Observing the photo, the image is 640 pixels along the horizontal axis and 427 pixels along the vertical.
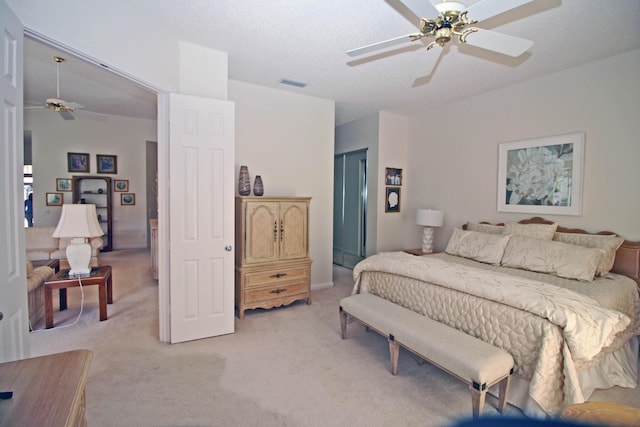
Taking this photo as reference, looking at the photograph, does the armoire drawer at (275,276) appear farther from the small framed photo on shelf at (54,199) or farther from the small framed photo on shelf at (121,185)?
the small framed photo on shelf at (54,199)

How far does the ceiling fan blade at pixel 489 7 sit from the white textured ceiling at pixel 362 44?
62 centimetres

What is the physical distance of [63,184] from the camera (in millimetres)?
6965

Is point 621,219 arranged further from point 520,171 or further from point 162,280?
point 162,280

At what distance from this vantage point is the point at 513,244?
3.42m

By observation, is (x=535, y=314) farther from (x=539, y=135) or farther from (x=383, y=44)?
(x=539, y=135)

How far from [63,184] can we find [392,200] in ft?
23.4

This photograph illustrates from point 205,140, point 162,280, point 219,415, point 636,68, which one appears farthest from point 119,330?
point 636,68

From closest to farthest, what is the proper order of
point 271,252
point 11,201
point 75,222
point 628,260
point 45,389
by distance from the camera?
1. point 45,389
2. point 11,201
3. point 628,260
4. point 75,222
5. point 271,252

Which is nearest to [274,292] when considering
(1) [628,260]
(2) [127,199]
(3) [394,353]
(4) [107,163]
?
(3) [394,353]

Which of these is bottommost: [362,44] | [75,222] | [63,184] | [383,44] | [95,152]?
[75,222]

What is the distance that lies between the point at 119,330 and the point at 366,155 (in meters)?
4.38

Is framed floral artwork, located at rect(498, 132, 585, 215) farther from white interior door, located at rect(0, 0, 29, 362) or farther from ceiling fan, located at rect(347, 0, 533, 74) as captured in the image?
white interior door, located at rect(0, 0, 29, 362)

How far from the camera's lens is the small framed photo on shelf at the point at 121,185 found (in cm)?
746

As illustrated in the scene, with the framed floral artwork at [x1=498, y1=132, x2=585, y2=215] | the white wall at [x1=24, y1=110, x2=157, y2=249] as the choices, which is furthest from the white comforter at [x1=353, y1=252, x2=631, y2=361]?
the white wall at [x1=24, y1=110, x2=157, y2=249]
